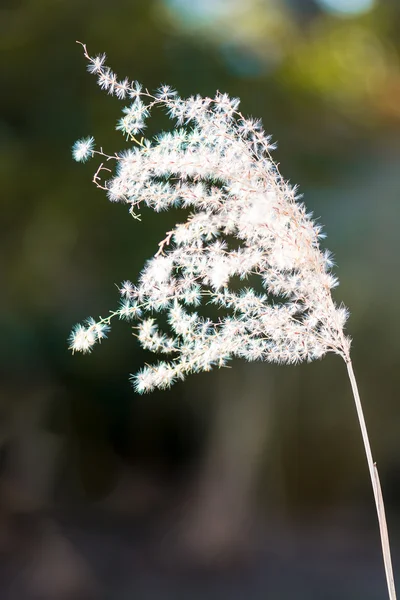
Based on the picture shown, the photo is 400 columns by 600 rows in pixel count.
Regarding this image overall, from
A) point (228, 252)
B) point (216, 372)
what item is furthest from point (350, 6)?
point (228, 252)

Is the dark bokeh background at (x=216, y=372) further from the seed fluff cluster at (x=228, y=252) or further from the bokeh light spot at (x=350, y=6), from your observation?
the seed fluff cluster at (x=228, y=252)

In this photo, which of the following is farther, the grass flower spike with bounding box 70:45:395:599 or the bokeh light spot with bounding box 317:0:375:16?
the bokeh light spot with bounding box 317:0:375:16

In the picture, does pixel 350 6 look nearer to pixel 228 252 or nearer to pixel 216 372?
pixel 216 372

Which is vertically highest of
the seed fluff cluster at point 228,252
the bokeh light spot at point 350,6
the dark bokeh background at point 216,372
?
the bokeh light spot at point 350,6

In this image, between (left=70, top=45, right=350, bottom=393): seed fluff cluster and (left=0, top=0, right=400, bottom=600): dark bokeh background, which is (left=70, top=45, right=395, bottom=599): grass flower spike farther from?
(left=0, top=0, right=400, bottom=600): dark bokeh background

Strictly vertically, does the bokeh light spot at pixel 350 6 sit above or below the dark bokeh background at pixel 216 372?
above

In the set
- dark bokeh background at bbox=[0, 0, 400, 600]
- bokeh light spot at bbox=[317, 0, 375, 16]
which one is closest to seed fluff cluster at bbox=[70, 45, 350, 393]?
dark bokeh background at bbox=[0, 0, 400, 600]

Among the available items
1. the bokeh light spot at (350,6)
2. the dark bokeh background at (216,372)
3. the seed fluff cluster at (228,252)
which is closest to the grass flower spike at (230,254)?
the seed fluff cluster at (228,252)

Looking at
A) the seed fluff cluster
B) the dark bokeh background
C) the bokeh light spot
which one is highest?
the bokeh light spot

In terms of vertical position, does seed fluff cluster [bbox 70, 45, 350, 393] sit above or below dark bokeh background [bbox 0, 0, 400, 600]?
below
